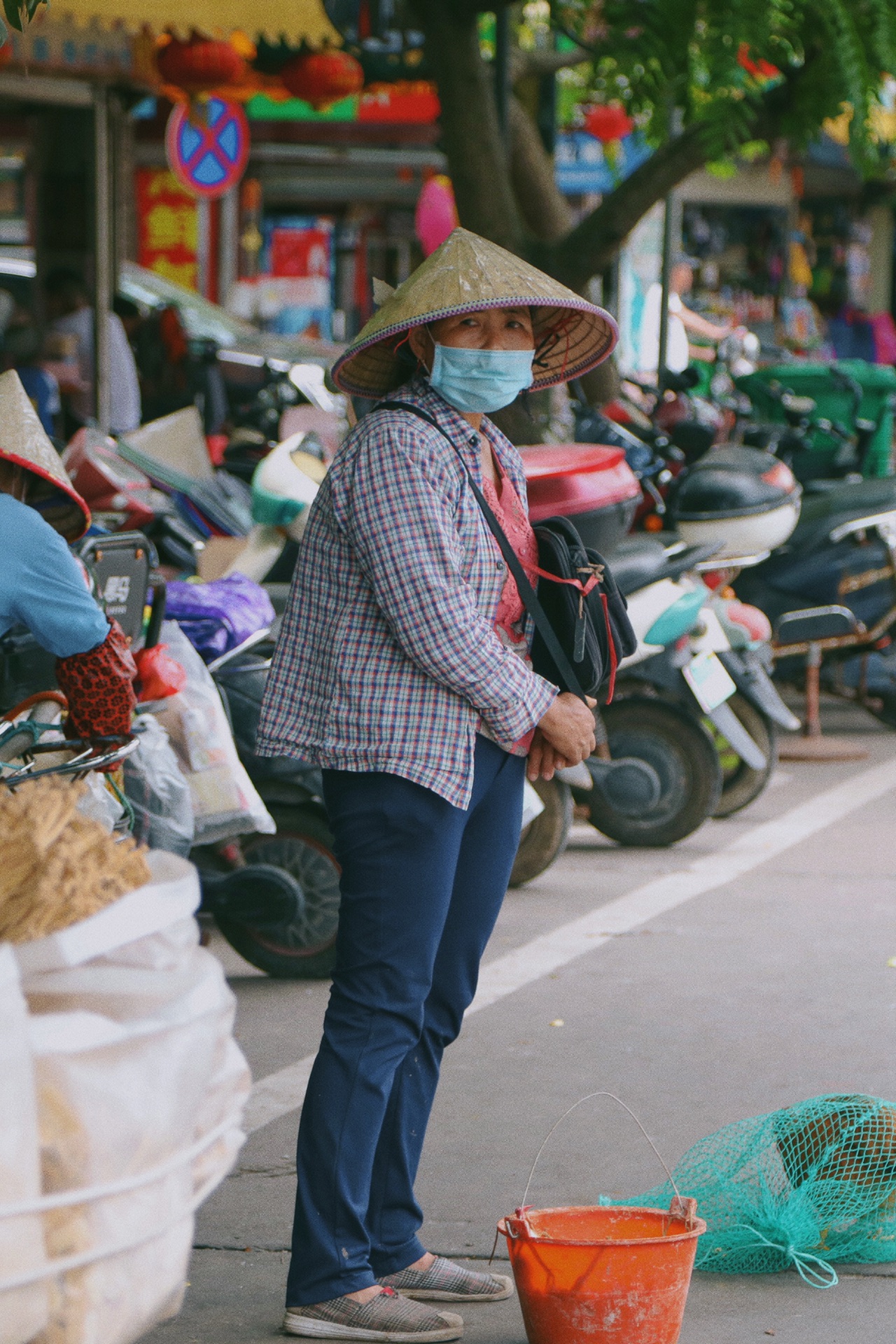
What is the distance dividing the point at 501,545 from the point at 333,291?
67.8ft

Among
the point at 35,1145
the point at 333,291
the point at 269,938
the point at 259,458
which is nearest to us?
the point at 35,1145

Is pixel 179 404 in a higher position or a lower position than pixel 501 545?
lower

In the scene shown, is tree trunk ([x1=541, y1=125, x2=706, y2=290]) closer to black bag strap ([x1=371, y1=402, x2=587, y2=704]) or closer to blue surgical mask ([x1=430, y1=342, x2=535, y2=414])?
blue surgical mask ([x1=430, y1=342, x2=535, y2=414])

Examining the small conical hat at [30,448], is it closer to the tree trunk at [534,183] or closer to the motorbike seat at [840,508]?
the motorbike seat at [840,508]

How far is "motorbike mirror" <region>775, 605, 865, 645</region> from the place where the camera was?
8.49m

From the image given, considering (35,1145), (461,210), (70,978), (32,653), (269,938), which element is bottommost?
(269,938)

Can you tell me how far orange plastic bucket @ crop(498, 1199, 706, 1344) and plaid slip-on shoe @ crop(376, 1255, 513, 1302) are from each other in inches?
11.0

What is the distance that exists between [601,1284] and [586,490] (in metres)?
3.64

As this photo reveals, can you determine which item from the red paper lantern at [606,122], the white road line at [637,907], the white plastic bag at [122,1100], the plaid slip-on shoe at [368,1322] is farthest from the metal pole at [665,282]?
the white plastic bag at [122,1100]

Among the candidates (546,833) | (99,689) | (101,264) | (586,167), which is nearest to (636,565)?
(546,833)

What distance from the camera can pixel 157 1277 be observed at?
6.44 ft

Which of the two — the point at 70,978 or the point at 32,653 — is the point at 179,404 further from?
the point at 70,978

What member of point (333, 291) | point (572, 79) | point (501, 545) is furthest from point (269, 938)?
point (333, 291)

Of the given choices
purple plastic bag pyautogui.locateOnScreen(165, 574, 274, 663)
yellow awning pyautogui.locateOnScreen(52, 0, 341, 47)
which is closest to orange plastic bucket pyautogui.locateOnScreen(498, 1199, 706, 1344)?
purple plastic bag pyautogui.locateOnScreen(165, 574, 274, 663)
